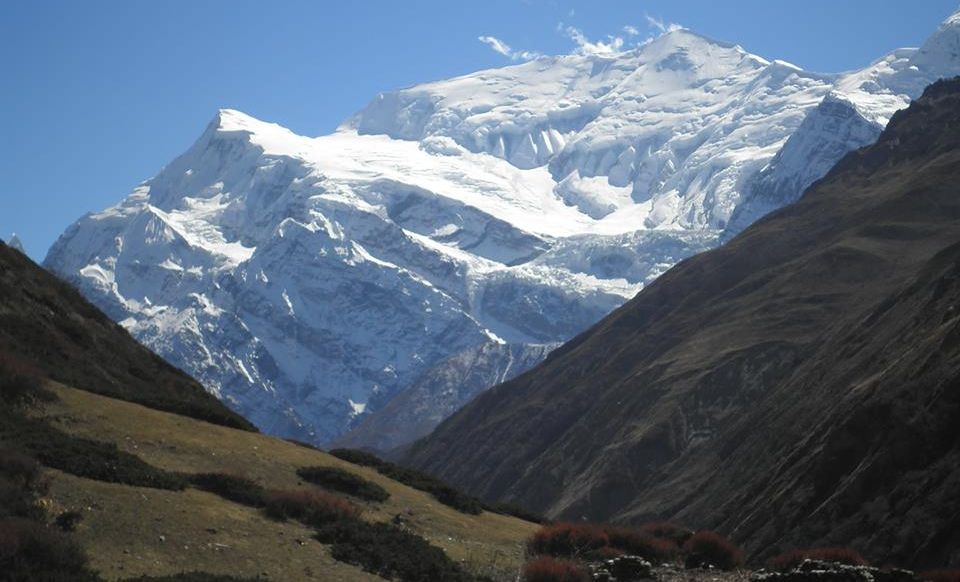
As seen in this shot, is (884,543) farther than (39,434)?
Yes

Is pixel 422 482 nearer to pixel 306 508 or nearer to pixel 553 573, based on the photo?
pixel 306 508

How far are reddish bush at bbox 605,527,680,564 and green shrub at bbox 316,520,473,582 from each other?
760 centimetres

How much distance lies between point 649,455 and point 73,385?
145329mm

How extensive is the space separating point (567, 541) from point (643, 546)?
2276mm

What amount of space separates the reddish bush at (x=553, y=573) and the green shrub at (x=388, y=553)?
1481 mm

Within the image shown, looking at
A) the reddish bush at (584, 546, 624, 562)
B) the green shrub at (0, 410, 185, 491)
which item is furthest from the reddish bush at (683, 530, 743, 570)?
the green shrub at (0, 410, 185, 491)

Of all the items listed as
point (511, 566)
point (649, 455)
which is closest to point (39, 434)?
point (511, 566)

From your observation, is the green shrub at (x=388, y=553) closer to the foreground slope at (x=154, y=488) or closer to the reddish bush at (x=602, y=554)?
the foreground slope at (x=154, y=488)

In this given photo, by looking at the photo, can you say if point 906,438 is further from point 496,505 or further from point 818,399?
Answer: point 818,399

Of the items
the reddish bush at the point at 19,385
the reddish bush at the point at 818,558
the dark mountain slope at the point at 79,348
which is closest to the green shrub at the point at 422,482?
the dark mountain slope at the point at 79,348

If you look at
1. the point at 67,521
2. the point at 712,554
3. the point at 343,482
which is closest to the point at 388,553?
the point at 67,521

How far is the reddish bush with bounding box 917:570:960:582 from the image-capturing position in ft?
99.6

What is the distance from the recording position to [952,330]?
281 feet

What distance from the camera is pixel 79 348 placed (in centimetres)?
5494
